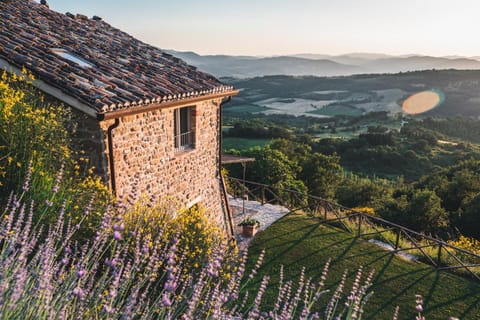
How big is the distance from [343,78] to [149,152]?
119421mm

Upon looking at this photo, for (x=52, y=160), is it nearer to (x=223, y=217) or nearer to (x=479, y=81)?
(x=223, y=217)

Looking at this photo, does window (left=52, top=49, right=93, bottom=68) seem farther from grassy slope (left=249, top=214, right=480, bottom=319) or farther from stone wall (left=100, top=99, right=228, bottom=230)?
grassy slope (left=249, top=214, right=480, bottom=319)

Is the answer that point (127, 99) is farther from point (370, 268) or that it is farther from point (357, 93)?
point (357, 93)

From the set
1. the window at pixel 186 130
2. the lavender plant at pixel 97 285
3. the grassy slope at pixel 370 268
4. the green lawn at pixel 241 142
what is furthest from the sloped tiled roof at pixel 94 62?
the green lawn at pixel 241 142

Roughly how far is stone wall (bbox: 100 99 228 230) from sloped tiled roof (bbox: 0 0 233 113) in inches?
18.6

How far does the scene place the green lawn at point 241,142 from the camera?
4303cm

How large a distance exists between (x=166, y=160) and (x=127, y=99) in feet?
7.26

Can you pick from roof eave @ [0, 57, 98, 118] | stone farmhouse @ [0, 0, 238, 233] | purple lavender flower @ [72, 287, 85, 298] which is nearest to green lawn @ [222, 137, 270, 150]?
stone farmhouse @ [0, 0, 238, 233]

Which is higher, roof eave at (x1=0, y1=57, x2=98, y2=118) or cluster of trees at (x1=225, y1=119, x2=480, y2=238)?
roof eave at (x1=0, y1=57, x2=98, y2=118)

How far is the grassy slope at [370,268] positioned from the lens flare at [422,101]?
80.2 meters

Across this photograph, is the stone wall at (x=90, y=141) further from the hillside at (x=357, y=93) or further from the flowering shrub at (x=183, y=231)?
the hillside at (x=357, y=93)

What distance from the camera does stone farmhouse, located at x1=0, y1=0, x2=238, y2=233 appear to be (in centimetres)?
625

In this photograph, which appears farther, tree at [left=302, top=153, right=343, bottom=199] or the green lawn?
the green lawn

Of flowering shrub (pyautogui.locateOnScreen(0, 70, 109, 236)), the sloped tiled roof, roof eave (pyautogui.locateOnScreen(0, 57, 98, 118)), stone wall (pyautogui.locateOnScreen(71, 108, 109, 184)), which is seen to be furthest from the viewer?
stone wall (pyautogui.locateOnScreen(71, 108, 109, 184))
